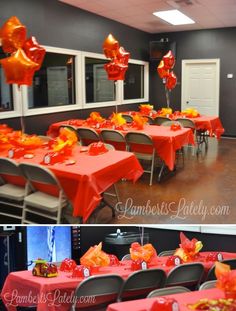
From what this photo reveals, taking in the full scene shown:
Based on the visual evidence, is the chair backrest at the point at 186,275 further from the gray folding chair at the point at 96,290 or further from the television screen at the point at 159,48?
the television screen at the point at 159,48

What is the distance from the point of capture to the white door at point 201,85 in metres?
9.16

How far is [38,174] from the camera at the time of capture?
3037 mm

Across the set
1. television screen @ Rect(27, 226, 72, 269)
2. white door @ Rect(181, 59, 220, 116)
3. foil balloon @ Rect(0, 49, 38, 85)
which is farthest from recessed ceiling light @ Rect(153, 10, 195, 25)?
television screen @ Rect(27, 226, 72, 269)

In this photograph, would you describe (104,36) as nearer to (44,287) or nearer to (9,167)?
(9,167)

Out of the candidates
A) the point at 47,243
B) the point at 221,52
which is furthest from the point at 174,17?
the point at 47,243

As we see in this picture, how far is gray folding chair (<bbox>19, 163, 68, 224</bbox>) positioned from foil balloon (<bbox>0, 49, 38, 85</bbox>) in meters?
1.03

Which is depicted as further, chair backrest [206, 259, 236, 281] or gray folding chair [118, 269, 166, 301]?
chair backrest [206, 259, 236, 281]

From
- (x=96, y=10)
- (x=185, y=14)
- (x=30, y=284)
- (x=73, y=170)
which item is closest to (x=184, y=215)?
(x=73, y=170)

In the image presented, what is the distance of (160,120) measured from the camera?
6754 millimetres

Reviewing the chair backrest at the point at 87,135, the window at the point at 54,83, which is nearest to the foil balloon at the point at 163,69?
the window at the point at 54,83

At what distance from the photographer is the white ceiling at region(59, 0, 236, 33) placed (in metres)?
6.18

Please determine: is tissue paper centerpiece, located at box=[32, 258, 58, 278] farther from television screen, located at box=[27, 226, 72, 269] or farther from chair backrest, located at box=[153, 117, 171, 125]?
chair backrest, located at box=[153, 117, 171, 125]

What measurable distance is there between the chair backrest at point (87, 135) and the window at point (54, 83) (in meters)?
1.08

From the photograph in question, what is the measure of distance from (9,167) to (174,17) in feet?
18.3
